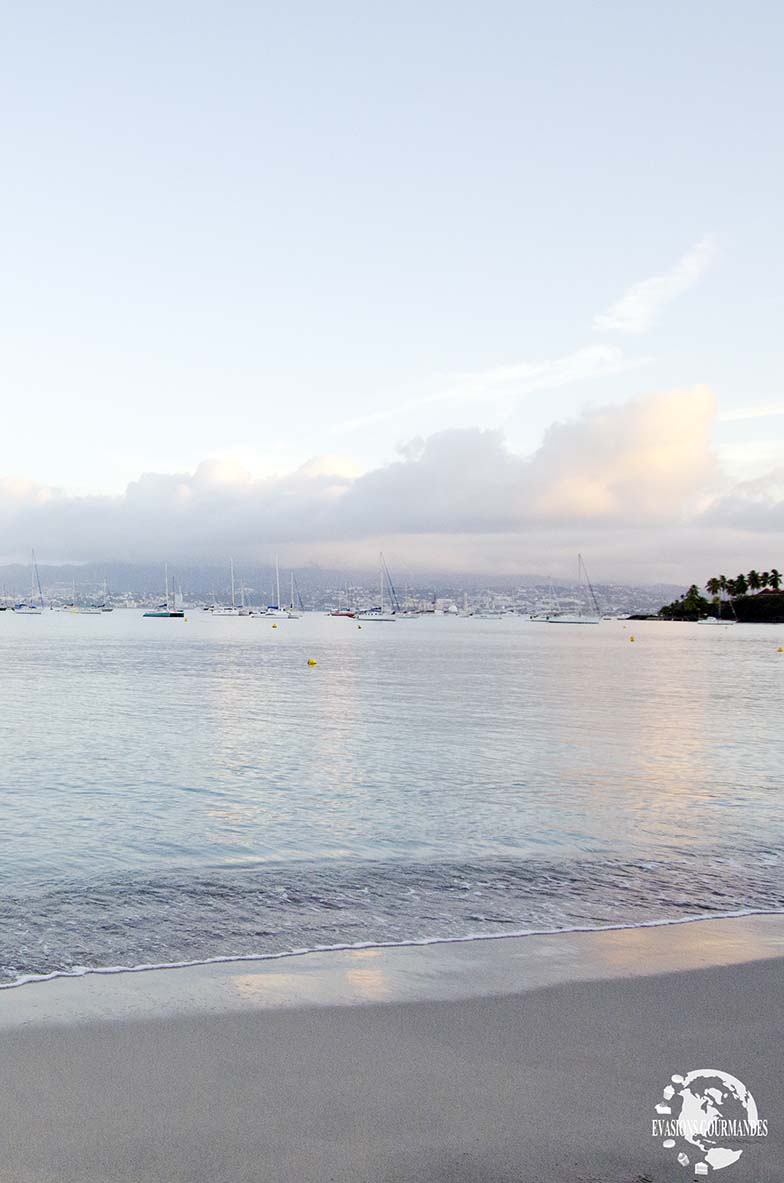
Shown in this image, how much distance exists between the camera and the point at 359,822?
15.3 m

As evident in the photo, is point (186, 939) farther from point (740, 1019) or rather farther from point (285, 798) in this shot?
point (285, 798)

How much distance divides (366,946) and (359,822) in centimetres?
668

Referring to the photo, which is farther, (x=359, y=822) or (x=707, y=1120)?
(x=359, y=822)

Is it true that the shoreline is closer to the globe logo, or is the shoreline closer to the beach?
the beach

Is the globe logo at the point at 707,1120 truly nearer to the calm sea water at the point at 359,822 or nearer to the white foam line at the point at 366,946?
the white foam line at the point at 366,946

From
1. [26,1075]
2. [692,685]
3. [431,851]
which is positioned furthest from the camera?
[692,685]

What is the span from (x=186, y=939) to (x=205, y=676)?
45.2 m

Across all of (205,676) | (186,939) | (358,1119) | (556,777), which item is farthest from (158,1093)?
(205,676)

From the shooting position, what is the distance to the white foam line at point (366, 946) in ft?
25.2

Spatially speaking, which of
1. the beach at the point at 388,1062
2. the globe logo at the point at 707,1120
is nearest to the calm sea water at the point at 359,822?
the beach at the point at 388,1062

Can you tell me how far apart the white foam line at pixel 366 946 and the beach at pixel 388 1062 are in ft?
0.53

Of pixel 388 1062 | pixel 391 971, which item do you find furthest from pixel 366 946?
pixel 388 1062

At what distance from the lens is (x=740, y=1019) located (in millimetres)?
6621

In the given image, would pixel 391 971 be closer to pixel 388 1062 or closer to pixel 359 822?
pixel 388 1062
